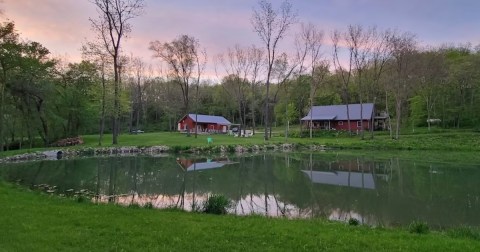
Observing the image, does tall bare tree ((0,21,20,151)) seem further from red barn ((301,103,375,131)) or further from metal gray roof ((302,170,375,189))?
red barn ((301,103,375,131))

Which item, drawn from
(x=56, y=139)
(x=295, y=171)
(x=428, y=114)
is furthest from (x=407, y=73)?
(x=56, y=139)

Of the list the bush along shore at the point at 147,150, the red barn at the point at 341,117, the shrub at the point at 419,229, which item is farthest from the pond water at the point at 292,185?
the red barn at the point at 341,117

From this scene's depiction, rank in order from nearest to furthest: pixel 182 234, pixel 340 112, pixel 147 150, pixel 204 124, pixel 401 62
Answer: pixel 182 234, pixel 147 150, pixel 401 62, pixel 340 112, pixel 204 124

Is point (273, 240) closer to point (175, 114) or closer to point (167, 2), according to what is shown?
point (167, 2)

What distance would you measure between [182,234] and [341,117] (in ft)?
191

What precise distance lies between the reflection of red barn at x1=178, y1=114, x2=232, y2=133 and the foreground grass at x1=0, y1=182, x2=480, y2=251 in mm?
55608

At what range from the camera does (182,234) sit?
726 centimetres

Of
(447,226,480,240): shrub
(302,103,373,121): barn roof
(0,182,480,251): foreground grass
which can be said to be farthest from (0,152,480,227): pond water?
(302,103,373,121): barn roof

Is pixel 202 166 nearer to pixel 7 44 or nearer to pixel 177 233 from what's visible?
pixel 7 44

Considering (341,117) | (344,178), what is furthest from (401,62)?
(344,178)

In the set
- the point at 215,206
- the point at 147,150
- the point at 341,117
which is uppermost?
the point at 341,117

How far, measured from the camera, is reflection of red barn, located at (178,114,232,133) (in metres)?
65.3

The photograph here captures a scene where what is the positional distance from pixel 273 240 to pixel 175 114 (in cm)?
6786

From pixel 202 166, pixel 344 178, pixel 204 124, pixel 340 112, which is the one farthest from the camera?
pixel 204 124
